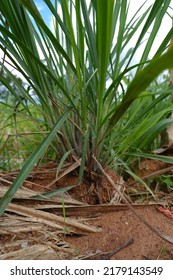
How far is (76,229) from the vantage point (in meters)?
0.90

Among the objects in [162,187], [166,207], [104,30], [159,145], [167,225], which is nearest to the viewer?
[104,30]

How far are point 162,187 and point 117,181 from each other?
14.7 inches

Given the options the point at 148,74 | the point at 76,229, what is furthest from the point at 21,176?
the point at 148,74

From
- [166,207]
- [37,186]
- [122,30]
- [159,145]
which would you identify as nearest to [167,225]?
[166,207]

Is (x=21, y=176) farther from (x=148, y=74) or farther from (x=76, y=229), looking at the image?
(x=148, y=74)

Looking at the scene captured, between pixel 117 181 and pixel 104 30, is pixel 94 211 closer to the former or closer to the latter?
pixel 117 181

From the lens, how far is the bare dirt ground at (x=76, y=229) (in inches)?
32.6

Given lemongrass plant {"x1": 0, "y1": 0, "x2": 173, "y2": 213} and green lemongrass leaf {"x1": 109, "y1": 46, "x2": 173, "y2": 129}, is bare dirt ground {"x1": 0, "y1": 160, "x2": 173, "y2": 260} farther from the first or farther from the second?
green lemongrass leaf {"x1": 109, "y1": 46, "x2": 173, "y2": 129}

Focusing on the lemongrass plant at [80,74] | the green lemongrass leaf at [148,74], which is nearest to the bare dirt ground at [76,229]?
the lemongrass plant at [80,74]

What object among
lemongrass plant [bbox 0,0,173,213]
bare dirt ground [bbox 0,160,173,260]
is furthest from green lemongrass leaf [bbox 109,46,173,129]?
bare dirt ground [bbox 0,160,173,260]

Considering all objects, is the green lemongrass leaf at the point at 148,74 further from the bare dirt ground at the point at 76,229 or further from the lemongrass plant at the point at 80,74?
the bare dirt ground at the point at 76,229

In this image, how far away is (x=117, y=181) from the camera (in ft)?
3.70

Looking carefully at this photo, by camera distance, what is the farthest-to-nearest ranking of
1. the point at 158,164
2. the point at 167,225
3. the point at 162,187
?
the point at 158,164
the point at 162,187
the point at 167,225

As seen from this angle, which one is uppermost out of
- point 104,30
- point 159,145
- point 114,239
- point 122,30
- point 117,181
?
point 122,30
